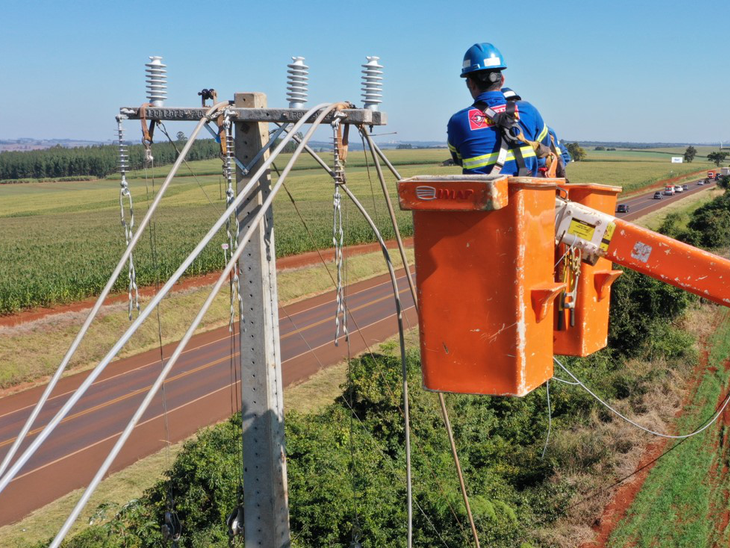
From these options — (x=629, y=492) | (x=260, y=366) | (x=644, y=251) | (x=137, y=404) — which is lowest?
(x=137, y=404)

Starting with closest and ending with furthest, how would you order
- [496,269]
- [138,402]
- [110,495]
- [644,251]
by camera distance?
[496,269], [644,251], [110,495], [138,402]

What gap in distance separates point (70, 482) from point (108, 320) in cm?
1049

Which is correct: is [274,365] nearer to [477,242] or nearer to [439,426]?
[477,242]

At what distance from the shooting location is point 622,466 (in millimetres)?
13047

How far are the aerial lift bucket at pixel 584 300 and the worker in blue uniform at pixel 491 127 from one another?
0.46 m

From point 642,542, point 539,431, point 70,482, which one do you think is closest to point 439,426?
point 539,431

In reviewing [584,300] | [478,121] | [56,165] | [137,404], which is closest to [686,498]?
[584,300]

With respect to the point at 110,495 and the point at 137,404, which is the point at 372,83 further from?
the point at 137,404

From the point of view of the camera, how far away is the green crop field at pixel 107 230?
2778cm

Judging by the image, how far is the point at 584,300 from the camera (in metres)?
4.62

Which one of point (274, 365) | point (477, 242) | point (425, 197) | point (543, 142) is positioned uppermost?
point (543, 142)

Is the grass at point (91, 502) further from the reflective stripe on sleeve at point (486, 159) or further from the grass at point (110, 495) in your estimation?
the reflective stripe on sleeve at point (486, 159)

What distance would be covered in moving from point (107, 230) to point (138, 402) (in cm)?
3515

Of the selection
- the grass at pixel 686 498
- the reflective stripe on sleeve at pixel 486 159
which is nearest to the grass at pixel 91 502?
the grass at pixel 686 498
